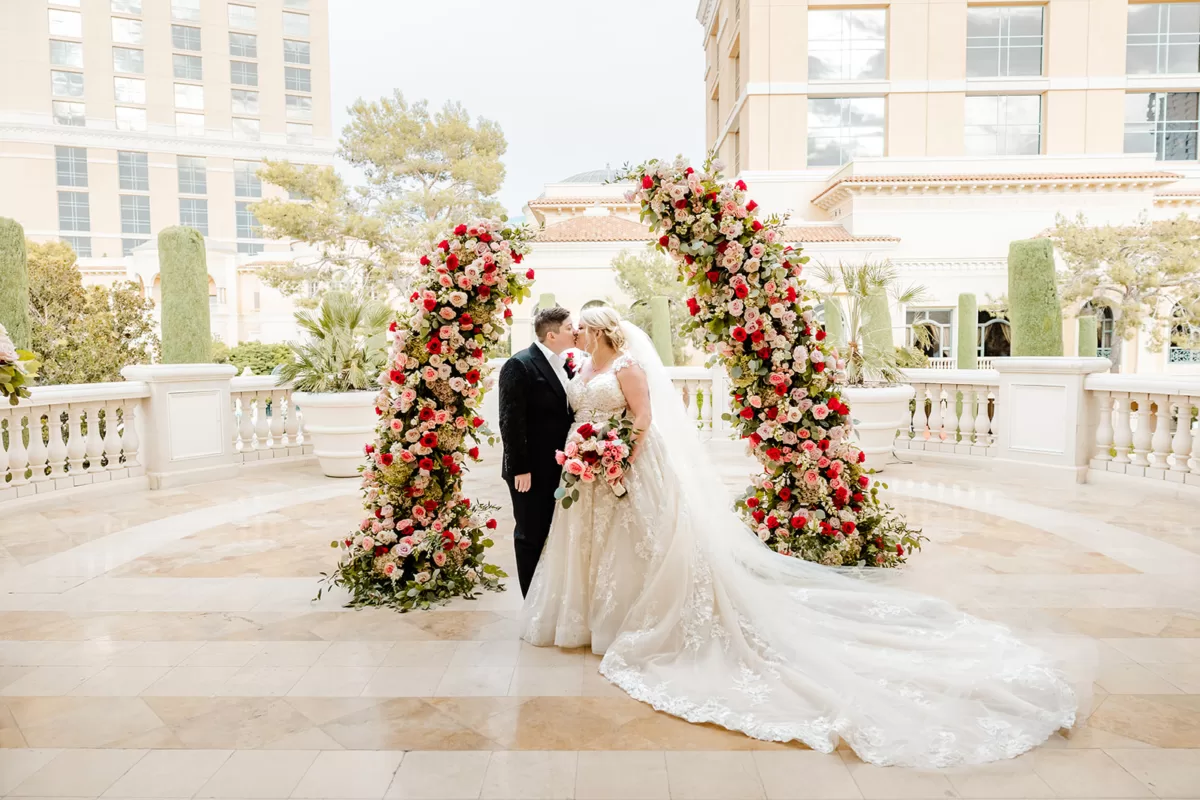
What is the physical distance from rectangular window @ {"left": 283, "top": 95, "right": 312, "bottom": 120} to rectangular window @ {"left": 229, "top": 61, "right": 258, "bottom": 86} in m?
2.71

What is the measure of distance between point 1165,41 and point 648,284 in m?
24.7

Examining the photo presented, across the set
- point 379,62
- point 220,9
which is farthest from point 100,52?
point 379,62

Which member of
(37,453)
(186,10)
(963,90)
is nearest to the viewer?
(37,453)

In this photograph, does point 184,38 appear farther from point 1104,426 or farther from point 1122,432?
point 1122,432

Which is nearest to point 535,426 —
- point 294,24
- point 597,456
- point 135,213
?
point 597,456

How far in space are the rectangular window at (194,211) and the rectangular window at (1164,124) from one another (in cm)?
5973

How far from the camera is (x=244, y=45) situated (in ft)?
203

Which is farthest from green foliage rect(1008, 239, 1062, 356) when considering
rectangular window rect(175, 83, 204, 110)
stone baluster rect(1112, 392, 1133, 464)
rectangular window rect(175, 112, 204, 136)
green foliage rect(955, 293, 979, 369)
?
rectangular window rect(175, 83, 204, 110)

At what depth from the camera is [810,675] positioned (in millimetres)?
3447

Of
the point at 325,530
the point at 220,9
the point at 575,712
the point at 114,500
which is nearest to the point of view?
the point at 575,712

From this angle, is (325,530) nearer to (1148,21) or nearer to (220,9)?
(1148,21)

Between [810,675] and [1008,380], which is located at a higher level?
[1008,380]

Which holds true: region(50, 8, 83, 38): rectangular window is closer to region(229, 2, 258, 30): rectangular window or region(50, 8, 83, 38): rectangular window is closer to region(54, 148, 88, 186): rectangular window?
region(54, 148, 88, 186): rectangular window

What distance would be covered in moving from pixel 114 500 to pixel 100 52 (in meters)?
64.3
